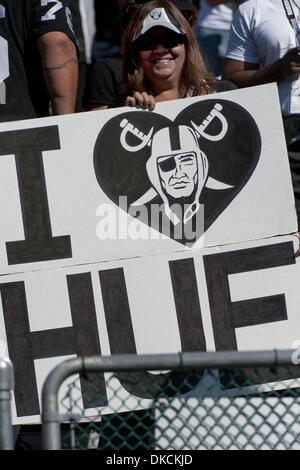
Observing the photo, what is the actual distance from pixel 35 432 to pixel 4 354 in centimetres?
73

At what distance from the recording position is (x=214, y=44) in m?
5.27

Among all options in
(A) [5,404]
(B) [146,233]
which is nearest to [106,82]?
(B) [146,233]

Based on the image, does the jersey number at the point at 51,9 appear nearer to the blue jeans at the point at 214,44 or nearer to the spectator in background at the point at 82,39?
the spectator in background at the point at 82,39

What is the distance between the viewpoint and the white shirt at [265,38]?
12.0ft

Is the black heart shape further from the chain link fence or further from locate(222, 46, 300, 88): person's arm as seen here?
the chain link fence

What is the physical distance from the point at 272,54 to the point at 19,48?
119cm

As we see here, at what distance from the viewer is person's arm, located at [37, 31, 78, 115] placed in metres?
3.49

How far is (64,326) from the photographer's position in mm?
3188

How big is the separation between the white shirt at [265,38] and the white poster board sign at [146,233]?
0.39m

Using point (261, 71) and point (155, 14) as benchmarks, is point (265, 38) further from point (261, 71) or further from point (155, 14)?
point (155, 14)

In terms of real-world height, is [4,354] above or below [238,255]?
below

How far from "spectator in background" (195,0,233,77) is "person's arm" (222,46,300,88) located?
126cm

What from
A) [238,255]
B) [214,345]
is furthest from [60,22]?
[214,345]
